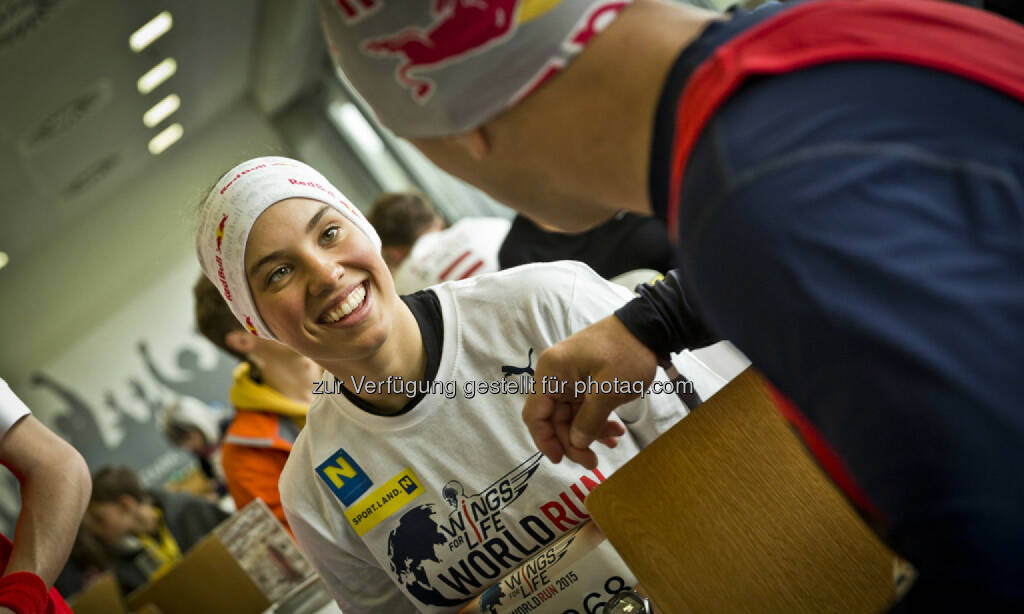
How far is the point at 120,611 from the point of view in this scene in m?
2.90

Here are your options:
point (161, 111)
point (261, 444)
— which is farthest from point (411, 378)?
point (161, 111)

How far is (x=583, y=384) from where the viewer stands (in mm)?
1211

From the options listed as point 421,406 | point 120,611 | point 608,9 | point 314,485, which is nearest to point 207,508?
point 120,611

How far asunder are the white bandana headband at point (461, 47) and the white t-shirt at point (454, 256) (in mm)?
2367

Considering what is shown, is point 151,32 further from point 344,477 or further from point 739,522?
point 739,522

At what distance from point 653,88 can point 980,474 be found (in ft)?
1.12

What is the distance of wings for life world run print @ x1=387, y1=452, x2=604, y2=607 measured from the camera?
5.19 feet

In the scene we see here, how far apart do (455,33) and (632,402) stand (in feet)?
3.10

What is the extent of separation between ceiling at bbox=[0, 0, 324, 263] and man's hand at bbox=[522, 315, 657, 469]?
4.09 m

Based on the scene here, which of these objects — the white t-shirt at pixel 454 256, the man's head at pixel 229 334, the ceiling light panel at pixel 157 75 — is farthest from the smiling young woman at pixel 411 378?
the ceiling light panel at pixel 157 75

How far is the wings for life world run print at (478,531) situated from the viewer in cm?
158

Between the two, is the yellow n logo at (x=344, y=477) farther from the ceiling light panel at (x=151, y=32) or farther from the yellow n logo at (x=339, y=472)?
the ceiling light panel at (x=151, y=32)

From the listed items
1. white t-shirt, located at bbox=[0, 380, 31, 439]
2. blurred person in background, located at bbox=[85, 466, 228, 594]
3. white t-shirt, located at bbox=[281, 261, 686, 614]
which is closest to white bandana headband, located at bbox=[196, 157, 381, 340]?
white t-shirt, located at bbox=[281, 261, 686, 614]

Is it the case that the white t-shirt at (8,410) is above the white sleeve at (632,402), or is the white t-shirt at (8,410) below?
above
